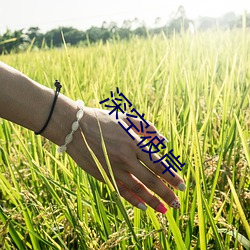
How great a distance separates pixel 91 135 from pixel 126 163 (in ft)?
0.28

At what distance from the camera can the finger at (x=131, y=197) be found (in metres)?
0.74

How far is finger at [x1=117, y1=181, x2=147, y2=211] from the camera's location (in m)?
0.74

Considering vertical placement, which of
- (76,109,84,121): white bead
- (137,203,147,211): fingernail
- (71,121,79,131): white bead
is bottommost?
(137,203,147,211): fingernail

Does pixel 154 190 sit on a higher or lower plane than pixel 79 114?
lower

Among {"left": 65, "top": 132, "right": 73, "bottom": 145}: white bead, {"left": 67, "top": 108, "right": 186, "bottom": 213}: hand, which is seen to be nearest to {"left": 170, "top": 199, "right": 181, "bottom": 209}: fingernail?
{"left": 67, "top": 108, "right": 186, "bottom": 213}: hand

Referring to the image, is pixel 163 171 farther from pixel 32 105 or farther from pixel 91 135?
pixel 32 105

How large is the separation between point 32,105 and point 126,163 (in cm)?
21

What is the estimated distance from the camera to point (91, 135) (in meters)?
0.76

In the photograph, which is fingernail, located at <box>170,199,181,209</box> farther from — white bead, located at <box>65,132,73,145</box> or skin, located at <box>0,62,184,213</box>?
white bead, located at <box>65,132,73,145</box>

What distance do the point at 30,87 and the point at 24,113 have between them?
51 millimetres

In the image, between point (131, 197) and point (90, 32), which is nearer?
point (131, 197)

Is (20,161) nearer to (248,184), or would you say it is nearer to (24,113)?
(24,113)

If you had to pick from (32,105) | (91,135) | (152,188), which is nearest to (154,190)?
(152,188)

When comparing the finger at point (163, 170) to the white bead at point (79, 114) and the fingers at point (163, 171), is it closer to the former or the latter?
the fingers at point (163, 171)
